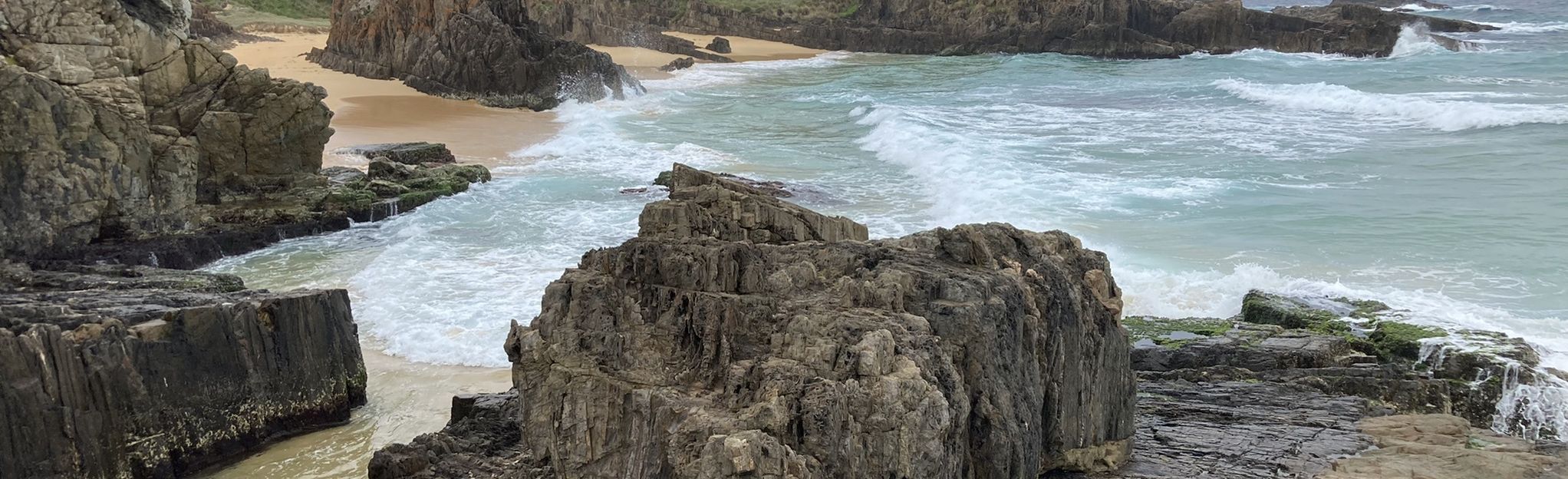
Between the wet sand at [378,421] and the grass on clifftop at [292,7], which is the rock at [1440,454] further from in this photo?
the grass on clifftop at [292,7]

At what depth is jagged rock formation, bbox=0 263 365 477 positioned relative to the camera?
25.5 feet

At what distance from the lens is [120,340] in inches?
323

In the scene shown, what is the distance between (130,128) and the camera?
1372 centimetres

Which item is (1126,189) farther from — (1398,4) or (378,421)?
(1398,4)

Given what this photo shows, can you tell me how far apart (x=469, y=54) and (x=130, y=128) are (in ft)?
66.5

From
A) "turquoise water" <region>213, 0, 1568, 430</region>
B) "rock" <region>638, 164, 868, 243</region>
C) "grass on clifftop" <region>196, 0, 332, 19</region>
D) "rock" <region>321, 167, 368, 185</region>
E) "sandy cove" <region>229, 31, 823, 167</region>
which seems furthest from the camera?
"grass on clifftop" <region>196, 0, 332, 19</region>

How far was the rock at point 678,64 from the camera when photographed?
152 feet

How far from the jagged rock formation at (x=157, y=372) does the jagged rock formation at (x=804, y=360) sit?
283cm

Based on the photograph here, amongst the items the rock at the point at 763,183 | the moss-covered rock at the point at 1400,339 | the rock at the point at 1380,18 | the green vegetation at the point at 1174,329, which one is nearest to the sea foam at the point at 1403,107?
the rock at the point at 763,183

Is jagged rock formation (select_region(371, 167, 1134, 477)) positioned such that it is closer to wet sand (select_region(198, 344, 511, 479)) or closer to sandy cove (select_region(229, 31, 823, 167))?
wet sand (select_region(198, 344, 511, 479))

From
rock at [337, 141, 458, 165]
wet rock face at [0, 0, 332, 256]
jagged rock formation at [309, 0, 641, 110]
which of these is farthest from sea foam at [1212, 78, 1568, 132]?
wet rock face at [0, 0, 332, 256]

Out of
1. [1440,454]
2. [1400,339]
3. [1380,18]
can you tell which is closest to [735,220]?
[1440,454]

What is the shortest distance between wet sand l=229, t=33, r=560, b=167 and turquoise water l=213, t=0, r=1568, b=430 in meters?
1.08

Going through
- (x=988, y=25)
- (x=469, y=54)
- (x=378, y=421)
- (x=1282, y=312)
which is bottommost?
(x=378, y=421)
